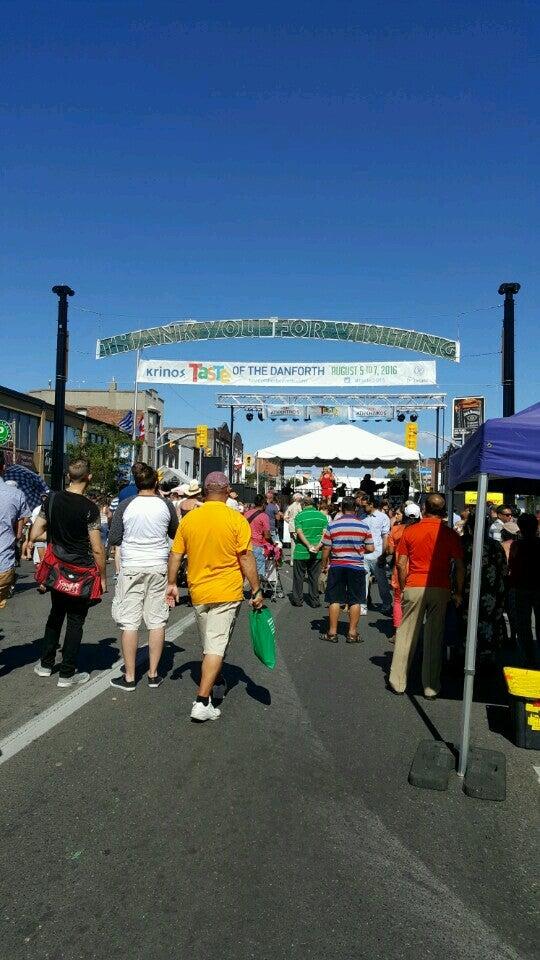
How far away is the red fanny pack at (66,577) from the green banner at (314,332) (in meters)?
20.0

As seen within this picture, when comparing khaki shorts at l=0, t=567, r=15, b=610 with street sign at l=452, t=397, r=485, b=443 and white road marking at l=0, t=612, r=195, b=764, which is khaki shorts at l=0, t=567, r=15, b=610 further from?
street sign at l=452, t=397, r=485, b=443

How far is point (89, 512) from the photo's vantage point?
617cm

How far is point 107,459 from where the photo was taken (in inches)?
1692

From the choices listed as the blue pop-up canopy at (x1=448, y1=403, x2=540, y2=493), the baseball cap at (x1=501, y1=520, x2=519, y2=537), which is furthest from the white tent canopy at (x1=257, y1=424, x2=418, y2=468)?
the blue pop-up canopy at (x1=448, y1=403, x2=540, y2=493)

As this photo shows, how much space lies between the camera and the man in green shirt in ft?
38.6

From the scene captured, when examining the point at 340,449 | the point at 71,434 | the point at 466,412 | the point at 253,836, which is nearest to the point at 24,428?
the point at 71,434

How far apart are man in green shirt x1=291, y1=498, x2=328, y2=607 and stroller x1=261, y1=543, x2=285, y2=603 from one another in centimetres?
59

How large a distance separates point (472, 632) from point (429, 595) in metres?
1.91

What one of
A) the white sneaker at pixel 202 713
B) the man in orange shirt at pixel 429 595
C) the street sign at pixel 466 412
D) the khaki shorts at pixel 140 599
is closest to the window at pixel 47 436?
the street sign at pixel 466 412

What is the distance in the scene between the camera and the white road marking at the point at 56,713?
4824mm

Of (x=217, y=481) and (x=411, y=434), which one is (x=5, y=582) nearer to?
(x=217, y=481)

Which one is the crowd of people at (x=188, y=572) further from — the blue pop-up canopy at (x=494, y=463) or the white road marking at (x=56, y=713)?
the blue pop-up canopy at (x=494, y=463)

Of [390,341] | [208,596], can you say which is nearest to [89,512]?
[208,596]

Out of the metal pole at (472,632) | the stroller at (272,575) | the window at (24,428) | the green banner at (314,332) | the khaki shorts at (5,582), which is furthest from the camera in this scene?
the window at (24,428)
